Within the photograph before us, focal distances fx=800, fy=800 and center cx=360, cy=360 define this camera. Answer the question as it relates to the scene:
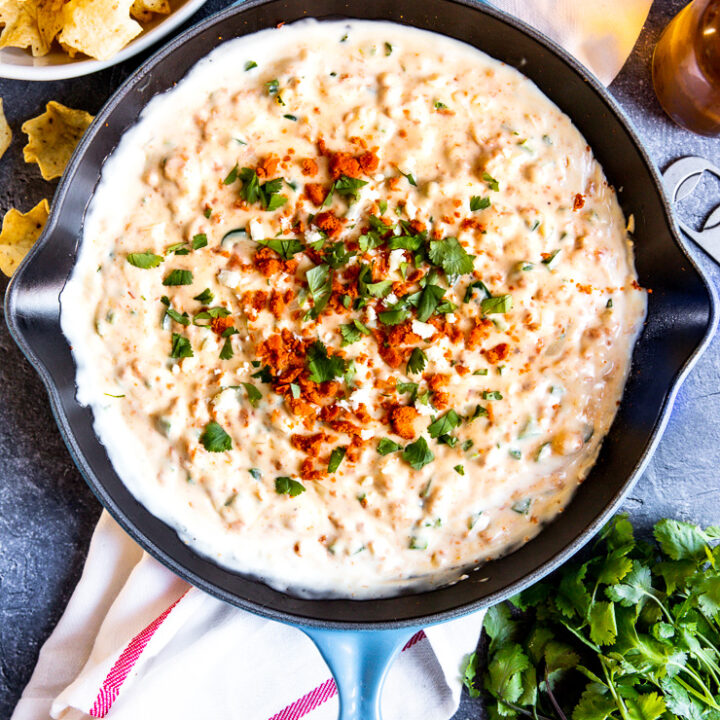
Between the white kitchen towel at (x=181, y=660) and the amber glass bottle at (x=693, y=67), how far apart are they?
2098 millimetres

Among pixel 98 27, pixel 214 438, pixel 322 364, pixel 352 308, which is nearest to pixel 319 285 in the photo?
pixel 352 308

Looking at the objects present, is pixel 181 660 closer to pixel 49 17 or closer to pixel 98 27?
pixel 98 27

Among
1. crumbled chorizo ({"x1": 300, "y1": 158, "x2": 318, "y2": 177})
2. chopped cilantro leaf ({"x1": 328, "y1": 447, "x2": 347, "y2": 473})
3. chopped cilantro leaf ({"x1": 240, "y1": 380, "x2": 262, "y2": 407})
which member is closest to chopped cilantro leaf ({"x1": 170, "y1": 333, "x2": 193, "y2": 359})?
chopped cilantro leaf ({"x1": 240, "y1": 380, "x2": 262, "y2": 407})

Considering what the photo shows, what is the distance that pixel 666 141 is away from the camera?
10.4 feet

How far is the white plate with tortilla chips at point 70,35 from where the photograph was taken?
8.72ft

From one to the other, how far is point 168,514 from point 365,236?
125 centimetres

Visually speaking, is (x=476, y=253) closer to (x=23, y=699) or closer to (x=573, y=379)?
(x=573, y=379)

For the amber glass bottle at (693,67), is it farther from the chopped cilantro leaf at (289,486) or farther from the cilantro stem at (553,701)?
the cilantro stem at (553,701)

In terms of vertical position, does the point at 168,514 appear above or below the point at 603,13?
below

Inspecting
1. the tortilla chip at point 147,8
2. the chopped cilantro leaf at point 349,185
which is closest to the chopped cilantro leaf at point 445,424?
the chopped cilantro leaf at point 349,185

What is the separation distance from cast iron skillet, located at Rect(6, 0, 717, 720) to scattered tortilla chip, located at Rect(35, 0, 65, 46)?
369mm

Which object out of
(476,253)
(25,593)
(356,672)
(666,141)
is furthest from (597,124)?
(25,593)

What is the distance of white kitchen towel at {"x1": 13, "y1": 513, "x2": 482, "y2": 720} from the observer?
9.98 ft

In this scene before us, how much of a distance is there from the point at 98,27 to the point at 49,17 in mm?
319
